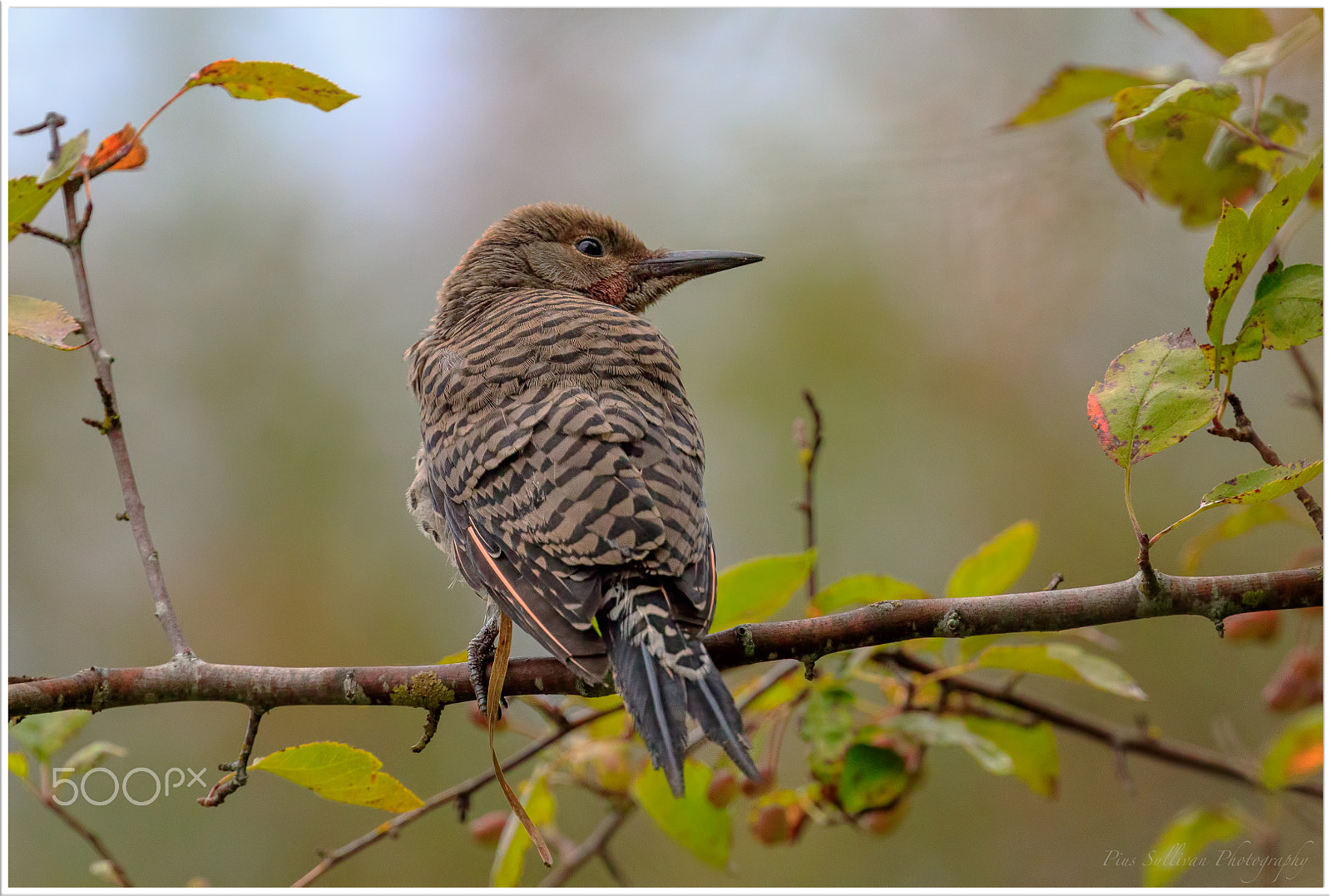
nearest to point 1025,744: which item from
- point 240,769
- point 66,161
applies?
point 240,769

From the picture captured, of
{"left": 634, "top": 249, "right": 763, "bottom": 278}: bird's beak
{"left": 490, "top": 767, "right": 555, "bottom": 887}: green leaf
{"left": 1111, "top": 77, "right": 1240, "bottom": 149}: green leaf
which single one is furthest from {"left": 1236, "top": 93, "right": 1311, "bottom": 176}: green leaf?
{"left": 490, "top": 767, "right": 555, "bottom": 887}: green leaf

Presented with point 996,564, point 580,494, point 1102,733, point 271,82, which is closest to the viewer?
point 271,82

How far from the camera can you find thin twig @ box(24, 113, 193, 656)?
1.86 m

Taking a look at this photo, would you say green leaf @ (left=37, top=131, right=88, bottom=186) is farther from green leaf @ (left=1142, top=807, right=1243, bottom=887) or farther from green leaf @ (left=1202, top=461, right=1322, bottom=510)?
green leaf @ (left=1142, top=807, right=1243, bottom=887)

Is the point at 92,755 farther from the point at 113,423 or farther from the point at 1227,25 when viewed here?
the point at 1227,25

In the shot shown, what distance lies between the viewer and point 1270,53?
1.74m

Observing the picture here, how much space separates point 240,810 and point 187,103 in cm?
392

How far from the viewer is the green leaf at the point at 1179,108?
5.27 ft

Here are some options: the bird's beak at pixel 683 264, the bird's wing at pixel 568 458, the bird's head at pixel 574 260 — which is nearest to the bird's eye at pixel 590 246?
the bird's head at pixel 574 260

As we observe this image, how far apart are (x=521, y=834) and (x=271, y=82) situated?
160cm

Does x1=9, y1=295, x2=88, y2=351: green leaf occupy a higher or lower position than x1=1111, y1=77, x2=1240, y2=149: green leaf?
lower

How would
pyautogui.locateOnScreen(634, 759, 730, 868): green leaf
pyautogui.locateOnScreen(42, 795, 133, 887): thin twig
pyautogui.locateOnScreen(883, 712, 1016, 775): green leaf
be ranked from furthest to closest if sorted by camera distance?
1. pyautogui.locateOnScreen(634, 759, 730, 868): green leaf
2. pyautogui.locateOnScreen(883, 712, 1016, 775): green leaf
3. pyautogui.locateOnScreen(42, 795, 133, 887): thin twig

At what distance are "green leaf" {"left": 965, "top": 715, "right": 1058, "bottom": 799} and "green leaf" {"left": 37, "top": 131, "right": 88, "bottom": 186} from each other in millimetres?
2173

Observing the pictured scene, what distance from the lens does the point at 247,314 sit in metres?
6.42
